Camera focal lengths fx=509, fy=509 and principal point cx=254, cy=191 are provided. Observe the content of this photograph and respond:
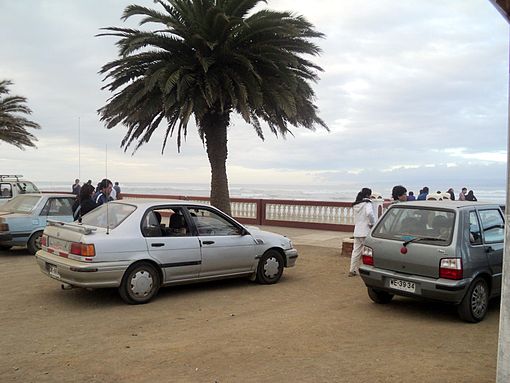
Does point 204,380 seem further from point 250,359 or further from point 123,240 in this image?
point 123,240

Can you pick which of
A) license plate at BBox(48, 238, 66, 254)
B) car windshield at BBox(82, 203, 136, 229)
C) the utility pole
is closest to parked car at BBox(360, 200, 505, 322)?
the utility pole

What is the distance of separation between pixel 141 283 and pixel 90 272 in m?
0.74

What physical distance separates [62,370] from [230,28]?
947 cm

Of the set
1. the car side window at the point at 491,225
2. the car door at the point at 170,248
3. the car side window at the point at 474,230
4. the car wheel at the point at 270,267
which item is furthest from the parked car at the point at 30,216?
the car side window at the point at 491,225

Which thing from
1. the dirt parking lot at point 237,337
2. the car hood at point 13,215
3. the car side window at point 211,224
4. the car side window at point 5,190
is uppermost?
the car side window at point 5,190

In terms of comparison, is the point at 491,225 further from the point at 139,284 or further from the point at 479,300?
the point at 139,284

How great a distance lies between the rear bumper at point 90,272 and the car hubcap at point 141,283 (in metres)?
0.21

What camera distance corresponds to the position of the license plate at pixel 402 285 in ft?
21.1

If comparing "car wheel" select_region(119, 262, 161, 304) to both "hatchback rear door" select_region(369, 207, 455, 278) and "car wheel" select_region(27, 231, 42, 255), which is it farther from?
"car wheel" select_region(27, 231, 42, 255)

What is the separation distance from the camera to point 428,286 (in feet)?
20.5

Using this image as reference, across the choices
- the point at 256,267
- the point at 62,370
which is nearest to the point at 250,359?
the point at 62,370

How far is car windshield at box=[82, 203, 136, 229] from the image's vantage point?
7348mm

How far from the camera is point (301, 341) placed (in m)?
5.40

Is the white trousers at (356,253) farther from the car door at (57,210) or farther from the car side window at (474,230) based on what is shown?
the car door at (57,210)
